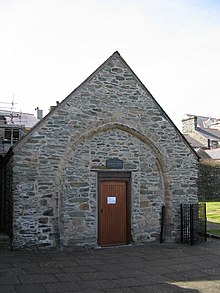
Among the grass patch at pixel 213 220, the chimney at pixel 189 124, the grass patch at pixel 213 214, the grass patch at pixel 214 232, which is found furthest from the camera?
the chimney at pixel 189 124

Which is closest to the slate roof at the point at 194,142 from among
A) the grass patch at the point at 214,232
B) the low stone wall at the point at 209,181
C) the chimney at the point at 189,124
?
the chimney at the point at 189,124

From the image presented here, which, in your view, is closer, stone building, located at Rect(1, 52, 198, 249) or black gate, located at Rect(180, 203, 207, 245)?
stone building, located at Rect(1, 52, 198, 249)

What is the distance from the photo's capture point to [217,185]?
34.3 m

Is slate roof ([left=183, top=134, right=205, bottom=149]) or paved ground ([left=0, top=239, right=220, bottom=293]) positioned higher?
slate roof ([left=183, top=134, right=205, bottom=149])

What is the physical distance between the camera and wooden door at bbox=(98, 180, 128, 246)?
13047 mm

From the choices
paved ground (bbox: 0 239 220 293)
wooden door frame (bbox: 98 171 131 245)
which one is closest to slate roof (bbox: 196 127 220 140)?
wooden door frame (bbox: 98 171 131 245)

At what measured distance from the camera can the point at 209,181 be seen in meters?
34.1

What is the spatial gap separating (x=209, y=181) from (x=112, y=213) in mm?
22933

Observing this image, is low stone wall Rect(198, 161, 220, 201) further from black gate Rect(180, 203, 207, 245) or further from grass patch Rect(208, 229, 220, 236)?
black gate Rect(180, 203, 207, 245)

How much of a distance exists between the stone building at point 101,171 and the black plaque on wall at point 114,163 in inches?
1.5

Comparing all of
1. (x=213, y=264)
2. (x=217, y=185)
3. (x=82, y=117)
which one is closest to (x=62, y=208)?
(x=82, y=117)

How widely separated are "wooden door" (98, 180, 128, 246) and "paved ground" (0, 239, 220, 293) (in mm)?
534

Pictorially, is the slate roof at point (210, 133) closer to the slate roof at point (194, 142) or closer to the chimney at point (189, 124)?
the chimney at point (189, 124)

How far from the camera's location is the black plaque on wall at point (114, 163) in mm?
13273
